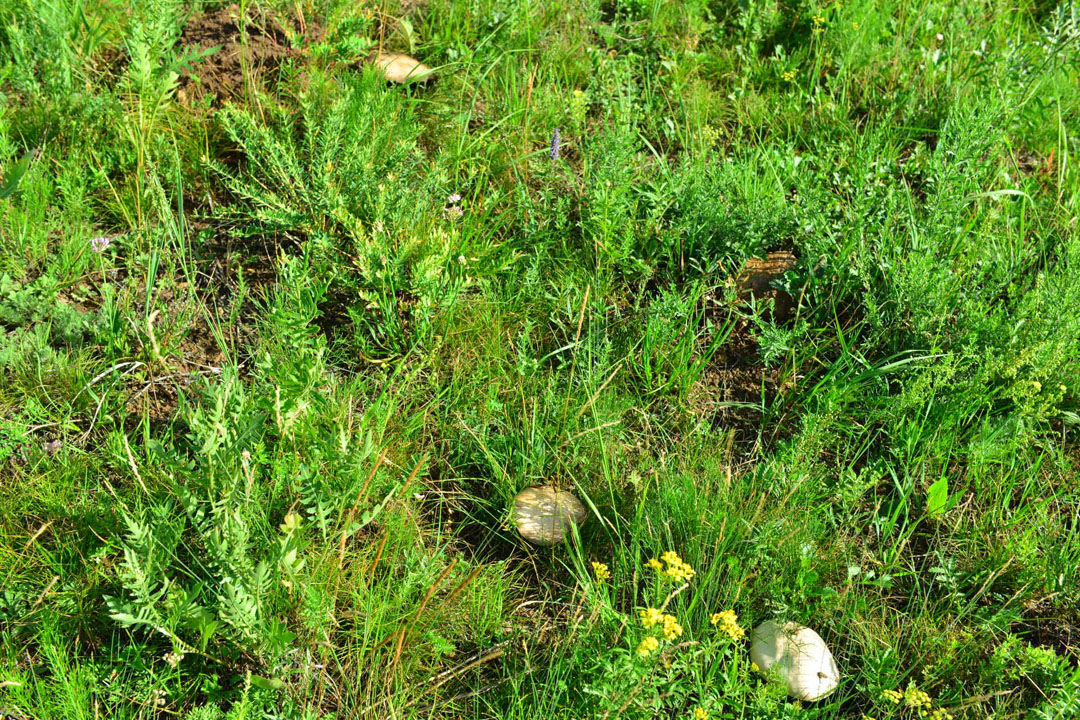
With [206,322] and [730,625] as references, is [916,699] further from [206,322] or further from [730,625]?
[206,322]

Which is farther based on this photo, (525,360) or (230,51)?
(230,51)

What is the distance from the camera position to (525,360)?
9.34 ft

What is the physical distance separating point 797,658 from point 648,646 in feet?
1.78

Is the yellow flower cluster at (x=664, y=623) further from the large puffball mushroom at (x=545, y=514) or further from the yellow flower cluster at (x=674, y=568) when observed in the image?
the large puffball mushroom at (x=545, y=514)

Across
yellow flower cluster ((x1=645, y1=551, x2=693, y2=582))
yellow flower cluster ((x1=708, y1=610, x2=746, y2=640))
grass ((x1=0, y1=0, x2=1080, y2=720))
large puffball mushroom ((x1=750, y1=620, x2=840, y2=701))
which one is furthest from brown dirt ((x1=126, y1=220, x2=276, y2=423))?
large puffball mushroom ((x1=750, y1=620, x2=840, y2=701))

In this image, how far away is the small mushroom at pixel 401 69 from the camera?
142 inches

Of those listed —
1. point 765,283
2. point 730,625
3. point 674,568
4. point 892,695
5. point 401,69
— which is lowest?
point 892,695

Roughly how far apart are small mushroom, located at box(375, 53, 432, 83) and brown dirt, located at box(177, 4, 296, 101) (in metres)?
0.36

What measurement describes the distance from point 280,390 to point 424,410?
0.57 meters

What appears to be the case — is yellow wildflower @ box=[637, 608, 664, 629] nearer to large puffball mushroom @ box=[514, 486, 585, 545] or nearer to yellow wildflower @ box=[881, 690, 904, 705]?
large puffball mushroom @ box=[514, 486, 585, 545]

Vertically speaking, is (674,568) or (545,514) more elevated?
(674,568)

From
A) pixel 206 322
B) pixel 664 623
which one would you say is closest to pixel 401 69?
pixel 206 322

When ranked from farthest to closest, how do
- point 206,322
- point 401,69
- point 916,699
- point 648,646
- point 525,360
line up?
1. point 401,69
2. point 206,322
3. point 525,360
4. point 916,699
5. point 648,646

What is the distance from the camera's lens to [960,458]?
2.83m
